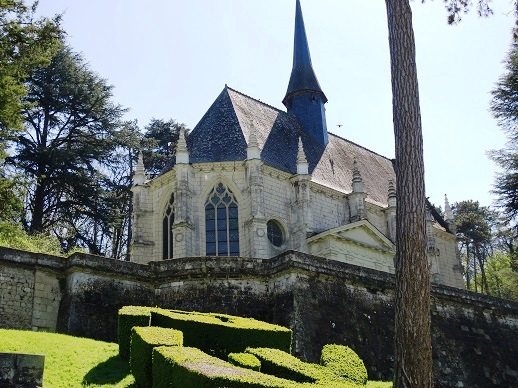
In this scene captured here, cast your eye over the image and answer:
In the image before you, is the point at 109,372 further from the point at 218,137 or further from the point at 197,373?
the point at 218,137

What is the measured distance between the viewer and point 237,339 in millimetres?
11875

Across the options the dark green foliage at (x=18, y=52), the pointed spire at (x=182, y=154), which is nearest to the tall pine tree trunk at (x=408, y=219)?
the dark green foliage at (x=18, y=52)

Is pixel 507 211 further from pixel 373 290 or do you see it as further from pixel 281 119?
pixel 373 290

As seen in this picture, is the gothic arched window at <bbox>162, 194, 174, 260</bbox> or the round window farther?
the round window

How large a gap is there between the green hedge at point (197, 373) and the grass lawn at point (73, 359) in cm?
156

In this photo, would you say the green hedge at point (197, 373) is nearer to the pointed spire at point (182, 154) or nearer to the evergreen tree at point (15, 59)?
the evergreen tree at point (15, 59)

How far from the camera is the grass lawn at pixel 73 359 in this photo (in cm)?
1048

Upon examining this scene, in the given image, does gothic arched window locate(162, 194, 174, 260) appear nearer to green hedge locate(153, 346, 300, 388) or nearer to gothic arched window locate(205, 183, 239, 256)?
gothic arched window locate(205, 183, 239, 256)

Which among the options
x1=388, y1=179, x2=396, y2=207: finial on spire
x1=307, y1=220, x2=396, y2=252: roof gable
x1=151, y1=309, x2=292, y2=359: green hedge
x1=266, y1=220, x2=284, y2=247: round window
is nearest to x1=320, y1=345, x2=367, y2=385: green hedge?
x1=151, y1=309, x2=292, y2=359: green hedge

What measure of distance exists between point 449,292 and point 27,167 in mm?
22047

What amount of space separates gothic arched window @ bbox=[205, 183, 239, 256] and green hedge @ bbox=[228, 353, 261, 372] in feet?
59.0

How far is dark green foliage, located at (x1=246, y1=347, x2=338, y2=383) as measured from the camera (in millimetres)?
9188

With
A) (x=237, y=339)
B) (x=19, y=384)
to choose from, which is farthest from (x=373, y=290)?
(x=19, y=384)

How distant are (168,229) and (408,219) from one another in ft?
70.7
